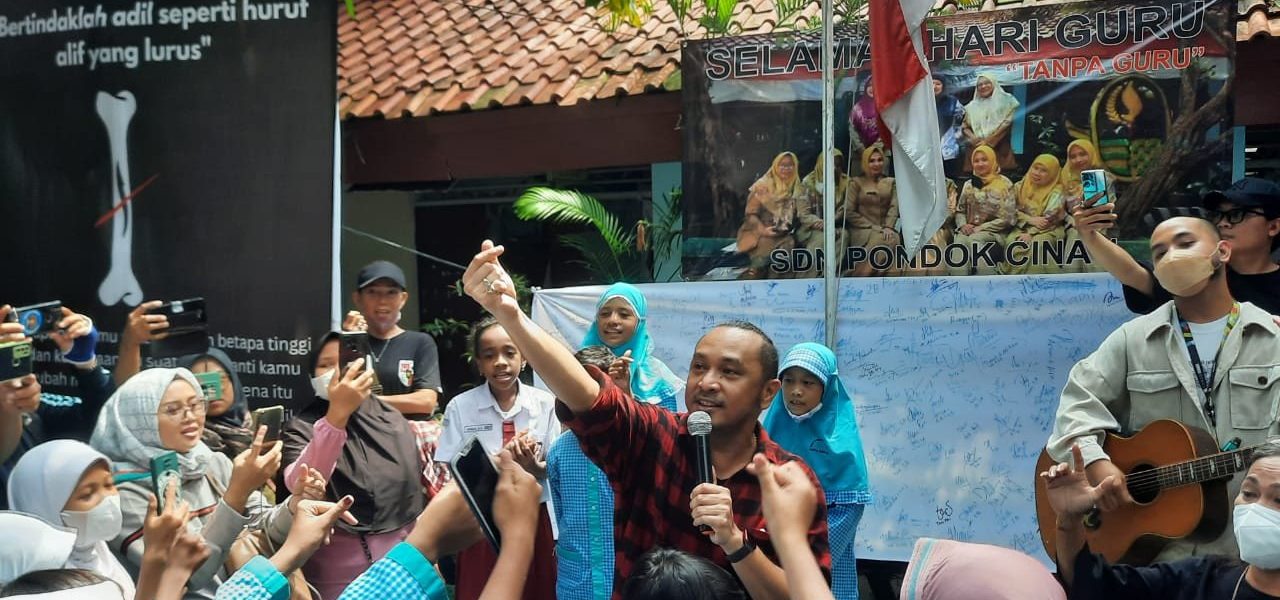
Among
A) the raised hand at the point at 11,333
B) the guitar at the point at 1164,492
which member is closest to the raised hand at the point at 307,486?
the raised hand at the point at 11,333

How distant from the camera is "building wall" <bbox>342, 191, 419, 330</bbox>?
10.2 metres

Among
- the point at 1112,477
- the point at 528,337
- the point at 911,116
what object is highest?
the point at 911,116

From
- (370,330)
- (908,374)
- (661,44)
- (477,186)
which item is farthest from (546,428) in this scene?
(477,186)

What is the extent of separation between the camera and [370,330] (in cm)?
623

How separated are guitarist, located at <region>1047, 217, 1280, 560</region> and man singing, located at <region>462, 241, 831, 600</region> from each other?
164cm

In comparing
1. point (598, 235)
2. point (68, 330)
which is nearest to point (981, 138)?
point (598, 235)

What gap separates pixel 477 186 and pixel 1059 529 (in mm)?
7378

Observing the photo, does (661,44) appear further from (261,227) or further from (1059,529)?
(1059,529)

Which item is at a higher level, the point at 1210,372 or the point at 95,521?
the point at 1210,372

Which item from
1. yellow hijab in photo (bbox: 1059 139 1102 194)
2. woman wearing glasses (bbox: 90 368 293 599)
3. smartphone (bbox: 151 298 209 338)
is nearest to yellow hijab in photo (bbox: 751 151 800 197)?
yellow hijab in photo (bbox: 1059 139 1102 194)

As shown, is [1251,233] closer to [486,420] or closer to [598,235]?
[486,420]

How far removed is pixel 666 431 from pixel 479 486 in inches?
24.6

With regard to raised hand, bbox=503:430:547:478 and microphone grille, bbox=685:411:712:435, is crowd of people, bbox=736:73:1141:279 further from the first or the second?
microphone grille, bbox=685:411:712:435

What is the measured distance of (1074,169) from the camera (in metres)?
6.13
